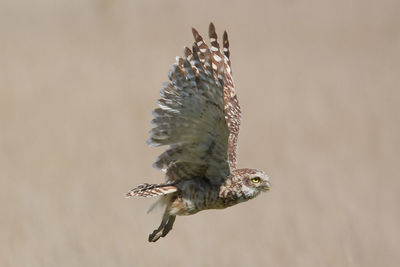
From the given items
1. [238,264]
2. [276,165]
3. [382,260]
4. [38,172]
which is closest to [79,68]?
[38,172]

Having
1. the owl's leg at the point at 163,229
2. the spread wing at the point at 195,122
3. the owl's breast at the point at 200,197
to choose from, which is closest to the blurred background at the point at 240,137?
the owl's leg at the point at 163,229

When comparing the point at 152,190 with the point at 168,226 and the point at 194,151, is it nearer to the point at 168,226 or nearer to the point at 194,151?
the point at 194,151

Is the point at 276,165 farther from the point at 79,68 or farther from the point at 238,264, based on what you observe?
the point at 79,68

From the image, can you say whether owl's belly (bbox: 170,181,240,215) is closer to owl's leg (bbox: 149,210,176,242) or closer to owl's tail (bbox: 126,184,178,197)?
owl's tail (bbox: 126,184,178,197)

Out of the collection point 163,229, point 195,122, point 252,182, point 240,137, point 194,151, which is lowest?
point 163,229

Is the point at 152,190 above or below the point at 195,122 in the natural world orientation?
below

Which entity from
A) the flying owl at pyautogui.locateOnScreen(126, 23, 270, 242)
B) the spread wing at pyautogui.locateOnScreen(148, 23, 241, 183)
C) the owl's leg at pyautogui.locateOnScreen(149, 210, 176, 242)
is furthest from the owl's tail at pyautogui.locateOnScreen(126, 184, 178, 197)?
the owl's leg at pyautogui.locateOnScreen(149, 210, 176, 242)

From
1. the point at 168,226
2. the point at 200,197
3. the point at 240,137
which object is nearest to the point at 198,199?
the point at 200,197
